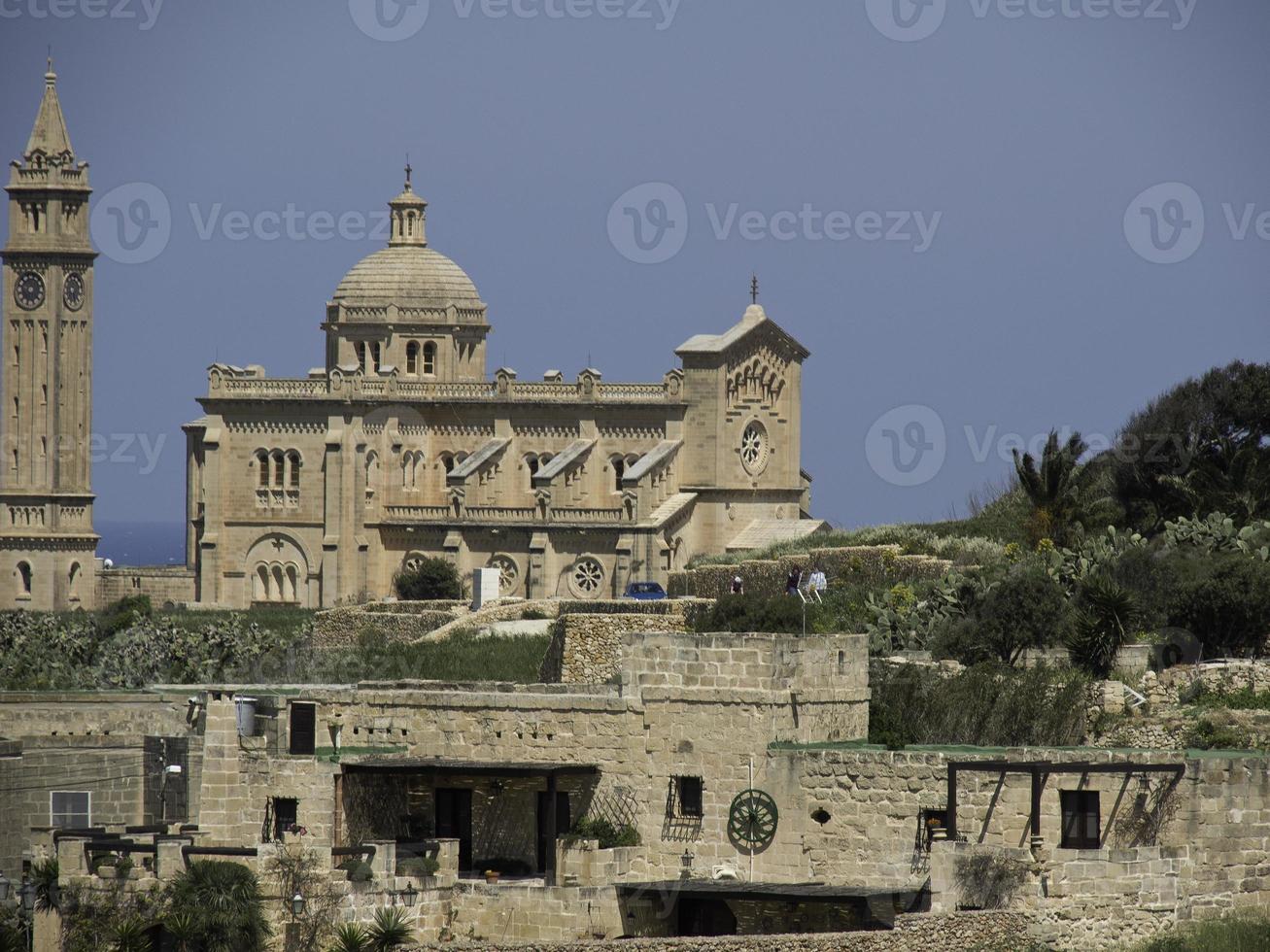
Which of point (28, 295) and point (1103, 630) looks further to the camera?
point (28, 295)

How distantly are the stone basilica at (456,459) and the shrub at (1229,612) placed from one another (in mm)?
35379

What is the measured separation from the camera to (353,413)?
293ft

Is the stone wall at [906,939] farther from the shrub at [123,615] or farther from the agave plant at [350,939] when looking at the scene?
the shrub at [123,615]

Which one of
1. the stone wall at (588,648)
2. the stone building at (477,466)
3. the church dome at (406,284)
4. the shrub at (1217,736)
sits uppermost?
the church dome at (406,284)

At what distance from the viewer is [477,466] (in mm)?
87312

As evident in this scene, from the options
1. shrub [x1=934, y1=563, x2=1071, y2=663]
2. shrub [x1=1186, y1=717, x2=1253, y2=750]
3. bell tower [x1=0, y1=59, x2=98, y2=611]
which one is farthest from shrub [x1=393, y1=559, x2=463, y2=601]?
shrub [x1=1186, y1=717, x2=1253, y2=750]

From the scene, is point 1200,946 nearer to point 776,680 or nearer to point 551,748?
point 776,680

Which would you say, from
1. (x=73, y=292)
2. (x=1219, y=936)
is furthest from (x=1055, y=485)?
(x=73, y=292)

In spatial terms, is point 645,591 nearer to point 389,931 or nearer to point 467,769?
point 467,769

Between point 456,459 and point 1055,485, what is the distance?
106 ft

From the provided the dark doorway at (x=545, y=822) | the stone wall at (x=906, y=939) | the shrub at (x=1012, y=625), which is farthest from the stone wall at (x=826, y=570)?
the stone wall at (x=906, y=939)

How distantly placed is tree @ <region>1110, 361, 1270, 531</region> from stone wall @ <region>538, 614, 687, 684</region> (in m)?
13.0

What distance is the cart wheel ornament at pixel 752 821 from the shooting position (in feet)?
118

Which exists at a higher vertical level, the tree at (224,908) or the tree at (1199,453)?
the tree at (1199,453)
